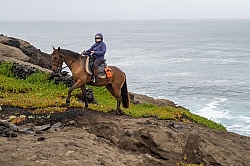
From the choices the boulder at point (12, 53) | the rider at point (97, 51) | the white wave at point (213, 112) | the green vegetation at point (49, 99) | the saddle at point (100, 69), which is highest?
the rider at point (97, 51)

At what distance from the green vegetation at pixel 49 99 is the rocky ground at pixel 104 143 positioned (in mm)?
1371

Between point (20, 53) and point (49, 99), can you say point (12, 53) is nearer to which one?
point (20, 53)

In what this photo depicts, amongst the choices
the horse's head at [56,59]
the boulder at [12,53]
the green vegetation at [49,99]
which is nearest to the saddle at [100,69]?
the horse's head at [56,59]

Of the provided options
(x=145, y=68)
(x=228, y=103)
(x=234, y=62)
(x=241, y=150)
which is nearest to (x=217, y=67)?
(x=234, y=62)

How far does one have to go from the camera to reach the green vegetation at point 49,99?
20.7 m

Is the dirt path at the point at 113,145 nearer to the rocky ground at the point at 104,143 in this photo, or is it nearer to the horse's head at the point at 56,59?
the rocky ground at the point at 104,143

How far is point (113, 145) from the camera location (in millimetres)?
14547

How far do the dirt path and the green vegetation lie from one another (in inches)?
111

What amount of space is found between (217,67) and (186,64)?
916 cm

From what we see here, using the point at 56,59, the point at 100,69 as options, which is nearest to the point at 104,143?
the point at 100,69

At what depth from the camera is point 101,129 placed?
15.9 meters

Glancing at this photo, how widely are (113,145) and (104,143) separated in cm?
47

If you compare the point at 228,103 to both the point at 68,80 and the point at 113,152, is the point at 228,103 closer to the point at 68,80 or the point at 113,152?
the point at 68,80

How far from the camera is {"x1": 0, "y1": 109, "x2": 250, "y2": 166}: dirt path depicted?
1165cm
